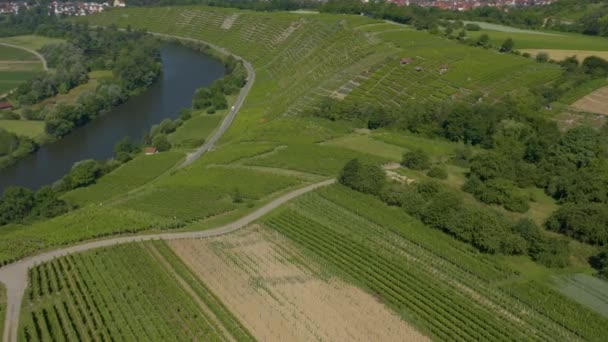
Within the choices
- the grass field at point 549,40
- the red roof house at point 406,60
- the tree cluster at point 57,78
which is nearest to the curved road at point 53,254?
the red roof house at point 406,60

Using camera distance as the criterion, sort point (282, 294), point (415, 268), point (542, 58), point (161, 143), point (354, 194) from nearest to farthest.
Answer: point (282, 294) → point (415, 268) → point (354, 194) → point (161, 143) → point (542, 58)

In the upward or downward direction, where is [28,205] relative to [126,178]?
upward

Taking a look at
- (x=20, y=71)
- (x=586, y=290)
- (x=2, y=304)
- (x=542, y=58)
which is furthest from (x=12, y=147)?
(x=542, y=58)

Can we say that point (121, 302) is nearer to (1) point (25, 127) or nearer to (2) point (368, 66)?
(1) point (25, 127)

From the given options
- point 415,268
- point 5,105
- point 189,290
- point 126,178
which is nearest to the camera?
point 189,290

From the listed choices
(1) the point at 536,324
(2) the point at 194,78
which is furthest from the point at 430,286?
(2) the point at 194,78

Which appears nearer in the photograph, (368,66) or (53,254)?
(53,254)
